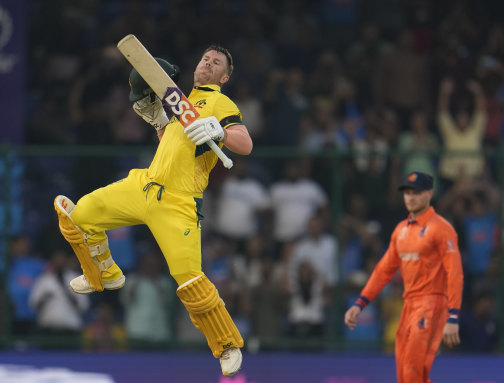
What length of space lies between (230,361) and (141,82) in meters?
2.04

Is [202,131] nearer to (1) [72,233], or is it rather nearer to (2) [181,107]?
(2) [181,107]

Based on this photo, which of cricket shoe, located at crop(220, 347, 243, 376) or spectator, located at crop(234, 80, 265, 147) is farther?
spectator, located at crop(234, 80, 265, 147)

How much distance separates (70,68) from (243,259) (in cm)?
397

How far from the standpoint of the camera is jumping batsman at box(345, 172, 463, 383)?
8.70 meters

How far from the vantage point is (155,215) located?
7.80 metres

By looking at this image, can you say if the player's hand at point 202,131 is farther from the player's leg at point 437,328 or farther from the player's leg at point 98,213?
the player's leg at point 437,328

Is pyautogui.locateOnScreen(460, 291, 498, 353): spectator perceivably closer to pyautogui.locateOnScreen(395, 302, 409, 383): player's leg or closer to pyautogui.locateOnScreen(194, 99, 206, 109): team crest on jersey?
pyautogui.locateOnScreen(395, 302, 409, 383): player's leg

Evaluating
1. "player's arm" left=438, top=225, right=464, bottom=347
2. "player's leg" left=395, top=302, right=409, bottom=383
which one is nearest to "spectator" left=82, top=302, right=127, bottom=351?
"player's leg" left=395, top=302, right=409, bottom=383

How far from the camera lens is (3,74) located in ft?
41.4

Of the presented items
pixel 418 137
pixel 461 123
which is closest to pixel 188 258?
pixel 418 137

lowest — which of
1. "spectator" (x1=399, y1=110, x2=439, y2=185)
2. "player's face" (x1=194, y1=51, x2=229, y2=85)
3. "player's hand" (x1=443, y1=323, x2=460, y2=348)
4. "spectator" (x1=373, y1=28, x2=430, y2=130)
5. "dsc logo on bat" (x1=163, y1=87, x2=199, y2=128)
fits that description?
"player's hand" (x1=443, y1=323, x2=460, y2=348)

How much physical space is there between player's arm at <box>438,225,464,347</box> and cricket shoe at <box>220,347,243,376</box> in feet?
5.43

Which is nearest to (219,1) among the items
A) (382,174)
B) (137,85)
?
(382,174)

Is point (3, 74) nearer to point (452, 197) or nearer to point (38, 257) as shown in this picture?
point (38, 257)
